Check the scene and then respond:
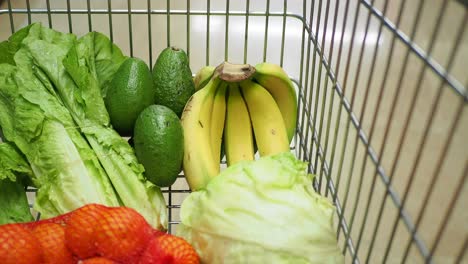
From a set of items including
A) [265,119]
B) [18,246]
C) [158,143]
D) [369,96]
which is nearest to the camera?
[18,246]

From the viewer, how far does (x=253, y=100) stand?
32.4 inches

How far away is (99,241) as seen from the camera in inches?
23.0

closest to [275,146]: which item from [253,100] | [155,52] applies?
[253,100]

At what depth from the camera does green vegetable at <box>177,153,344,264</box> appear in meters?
0.58

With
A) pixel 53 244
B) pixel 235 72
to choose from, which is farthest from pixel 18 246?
pixel 235 72

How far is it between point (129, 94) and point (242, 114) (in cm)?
18

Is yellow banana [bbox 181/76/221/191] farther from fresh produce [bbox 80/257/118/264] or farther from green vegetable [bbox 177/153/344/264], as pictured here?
fresh produce [bbox 80/257/118/264]

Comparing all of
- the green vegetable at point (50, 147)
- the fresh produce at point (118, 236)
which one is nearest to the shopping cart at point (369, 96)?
the green vegetable at point (50, 147)

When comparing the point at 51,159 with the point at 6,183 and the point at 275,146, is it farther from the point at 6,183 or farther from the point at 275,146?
the point at 275,146

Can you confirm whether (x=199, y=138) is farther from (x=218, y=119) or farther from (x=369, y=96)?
(x=369, y=96)

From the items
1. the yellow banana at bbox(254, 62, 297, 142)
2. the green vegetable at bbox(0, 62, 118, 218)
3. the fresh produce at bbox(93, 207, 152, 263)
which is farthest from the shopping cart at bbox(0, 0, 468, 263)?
the fresh produce at bbox(93, 207, 152, 263)

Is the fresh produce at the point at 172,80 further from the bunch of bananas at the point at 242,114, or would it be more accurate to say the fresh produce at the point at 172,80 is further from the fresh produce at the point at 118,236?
the fresh produce at the point at 118,236

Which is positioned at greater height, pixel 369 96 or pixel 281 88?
pixel 281 88

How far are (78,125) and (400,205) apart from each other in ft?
1.55
